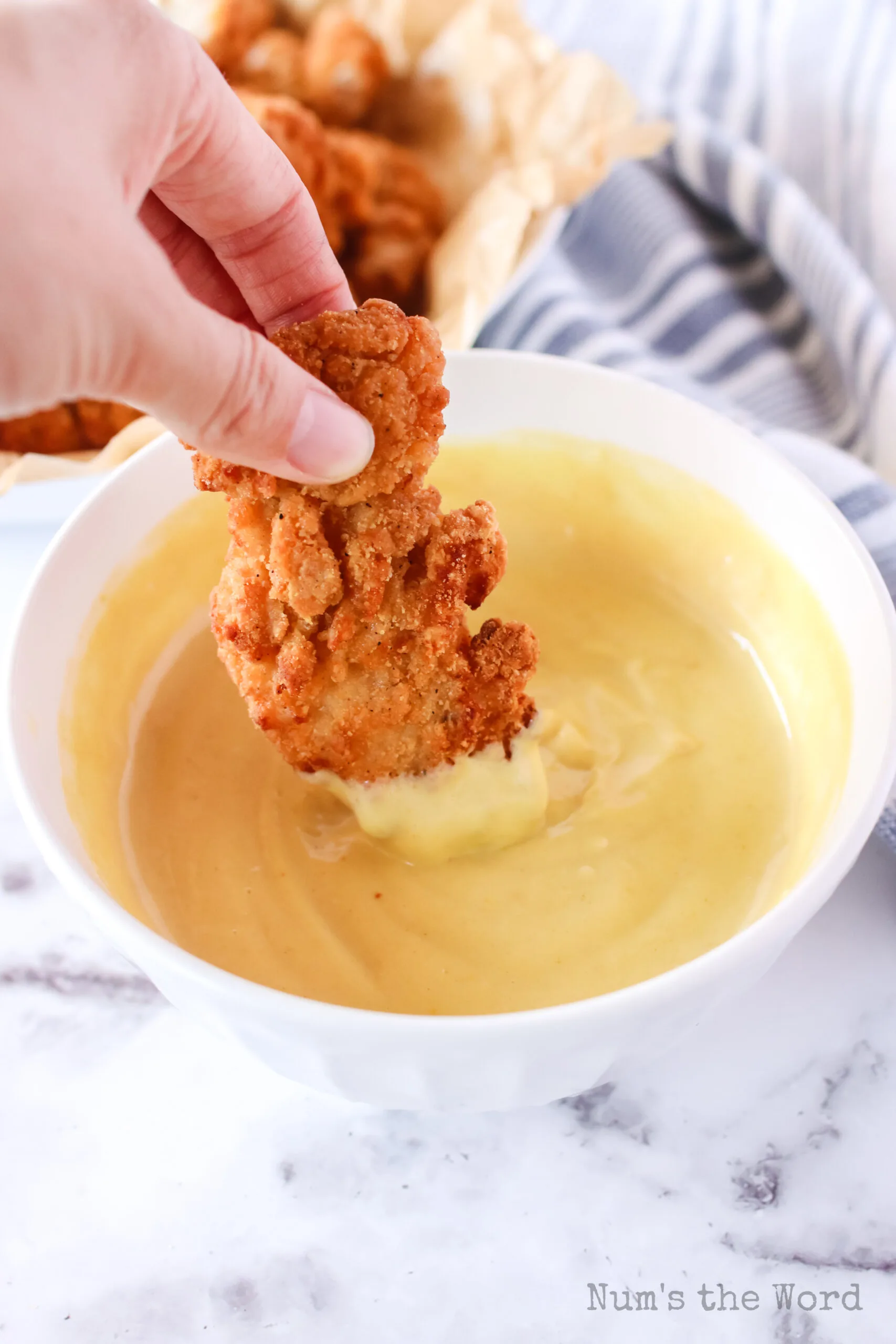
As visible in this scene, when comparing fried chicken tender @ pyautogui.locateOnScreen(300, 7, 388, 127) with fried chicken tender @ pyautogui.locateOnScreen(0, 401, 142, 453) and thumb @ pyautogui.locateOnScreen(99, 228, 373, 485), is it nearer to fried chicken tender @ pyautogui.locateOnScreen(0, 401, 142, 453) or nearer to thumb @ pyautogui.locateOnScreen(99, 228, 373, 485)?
fried chicken tender @ pyautogui.locateOnScreen(0, 401, 142, 453)

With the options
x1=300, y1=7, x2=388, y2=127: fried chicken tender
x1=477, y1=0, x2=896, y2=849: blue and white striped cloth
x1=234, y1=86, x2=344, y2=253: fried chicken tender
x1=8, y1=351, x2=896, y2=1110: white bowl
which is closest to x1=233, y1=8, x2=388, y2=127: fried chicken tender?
x1=300, y1=7, x2=388, y2=127: fried chicken tender

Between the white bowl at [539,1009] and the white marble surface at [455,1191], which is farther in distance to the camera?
the white marble surface at [455,1191]

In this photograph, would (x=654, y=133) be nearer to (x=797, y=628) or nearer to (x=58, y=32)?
(x=797, y=628)

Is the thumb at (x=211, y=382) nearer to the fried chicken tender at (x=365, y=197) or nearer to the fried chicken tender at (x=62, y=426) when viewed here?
the fried chicken tender at (x=62, y=426)

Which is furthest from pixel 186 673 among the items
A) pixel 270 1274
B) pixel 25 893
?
pixel 270 1274

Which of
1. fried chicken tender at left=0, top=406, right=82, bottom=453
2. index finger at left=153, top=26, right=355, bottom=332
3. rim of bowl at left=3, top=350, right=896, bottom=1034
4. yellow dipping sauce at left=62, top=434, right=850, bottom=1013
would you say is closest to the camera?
rim of bowl at left=3, top=350, right=896, bottom=1034

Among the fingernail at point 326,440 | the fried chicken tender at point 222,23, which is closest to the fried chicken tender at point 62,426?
the fried chicken tender at point 222,23
